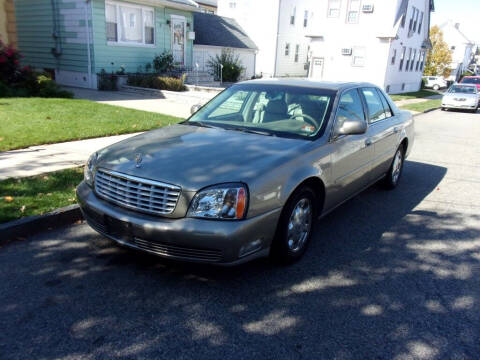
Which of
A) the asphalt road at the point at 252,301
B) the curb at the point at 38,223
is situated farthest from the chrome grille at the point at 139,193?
the curb at the point at 38,223

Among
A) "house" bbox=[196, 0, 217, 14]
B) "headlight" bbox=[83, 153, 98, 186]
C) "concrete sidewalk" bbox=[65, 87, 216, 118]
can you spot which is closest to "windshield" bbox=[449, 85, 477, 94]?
"concrete sidewalk" bbox=[65, 87, 216, 118]

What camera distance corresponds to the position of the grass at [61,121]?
7785 mm

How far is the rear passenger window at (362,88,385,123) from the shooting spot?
5.44 m

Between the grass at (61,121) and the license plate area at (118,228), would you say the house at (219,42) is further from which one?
the license plate area at (118,228)

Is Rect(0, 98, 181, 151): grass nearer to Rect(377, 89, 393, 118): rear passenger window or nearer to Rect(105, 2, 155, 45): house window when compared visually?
Rect(377, 89, 393, 118): rear passenger window

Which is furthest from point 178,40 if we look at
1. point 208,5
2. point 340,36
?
point 208,5

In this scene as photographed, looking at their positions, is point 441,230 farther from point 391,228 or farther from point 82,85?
point 82,85

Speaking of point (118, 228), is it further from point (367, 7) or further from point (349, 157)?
point (367, 7)

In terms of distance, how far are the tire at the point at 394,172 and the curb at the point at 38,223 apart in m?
4.51

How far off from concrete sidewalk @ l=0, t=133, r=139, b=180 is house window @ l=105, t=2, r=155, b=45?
38.7 ft

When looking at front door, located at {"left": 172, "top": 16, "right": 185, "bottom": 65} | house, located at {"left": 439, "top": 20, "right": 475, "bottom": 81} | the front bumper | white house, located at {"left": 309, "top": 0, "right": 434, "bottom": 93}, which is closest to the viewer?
the front bumper

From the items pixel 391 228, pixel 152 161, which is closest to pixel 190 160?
pixel 152 161

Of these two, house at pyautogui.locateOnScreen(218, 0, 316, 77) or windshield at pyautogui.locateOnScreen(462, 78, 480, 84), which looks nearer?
windshield at pyautogui.locateOnScreen(462, 78, 480, 84)

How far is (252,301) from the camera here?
11.0ft
